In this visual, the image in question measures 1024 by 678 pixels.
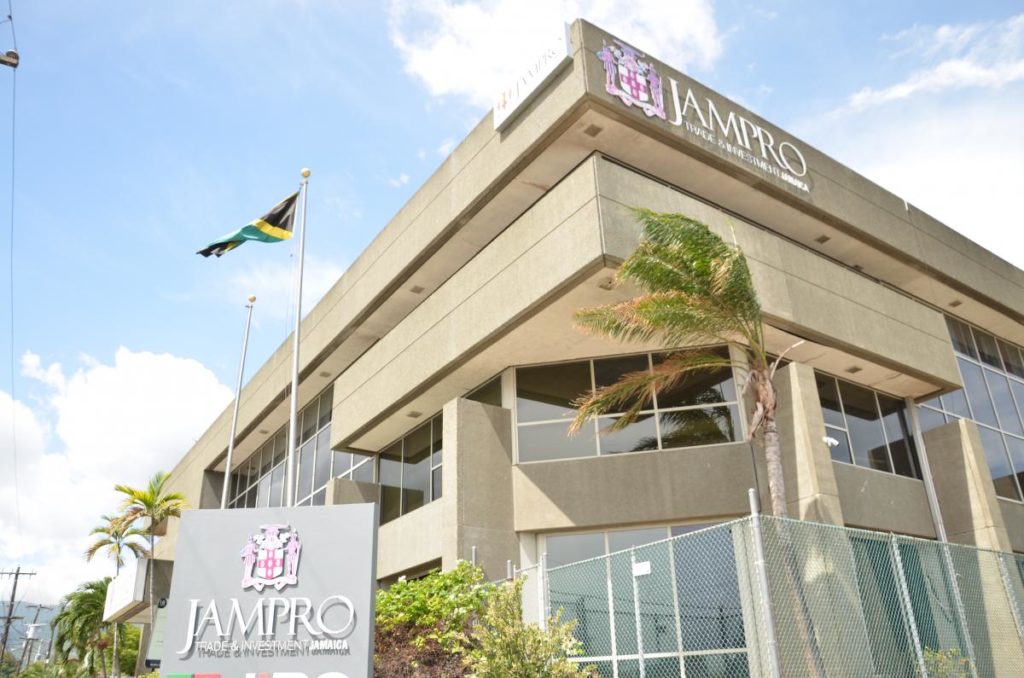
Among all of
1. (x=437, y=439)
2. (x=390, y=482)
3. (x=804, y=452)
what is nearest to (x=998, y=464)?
(x=804, y=452)

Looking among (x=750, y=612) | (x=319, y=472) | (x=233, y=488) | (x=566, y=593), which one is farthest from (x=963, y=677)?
(x=233, y=488)

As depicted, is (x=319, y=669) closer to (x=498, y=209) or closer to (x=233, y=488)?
(x=498, y=209)

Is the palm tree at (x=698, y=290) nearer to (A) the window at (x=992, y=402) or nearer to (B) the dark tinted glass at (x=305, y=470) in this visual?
(A) the window at (x=992, y=402)

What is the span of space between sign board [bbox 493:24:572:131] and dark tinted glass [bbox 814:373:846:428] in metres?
8.82

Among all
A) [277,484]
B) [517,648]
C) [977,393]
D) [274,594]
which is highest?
[277,484]

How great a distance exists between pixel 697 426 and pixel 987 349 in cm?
1378

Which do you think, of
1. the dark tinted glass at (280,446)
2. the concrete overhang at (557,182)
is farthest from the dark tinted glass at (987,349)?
the dark tinted glass at (280,446)

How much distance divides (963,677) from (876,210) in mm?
13695

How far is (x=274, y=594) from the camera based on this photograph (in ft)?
34.2

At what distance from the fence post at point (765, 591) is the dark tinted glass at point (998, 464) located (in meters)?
14.9

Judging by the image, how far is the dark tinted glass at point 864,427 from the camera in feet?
60.6

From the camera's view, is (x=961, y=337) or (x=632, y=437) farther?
(x=961, y=337)

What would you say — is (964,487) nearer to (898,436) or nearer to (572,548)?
(898,436)

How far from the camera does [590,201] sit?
15086 millimetres
